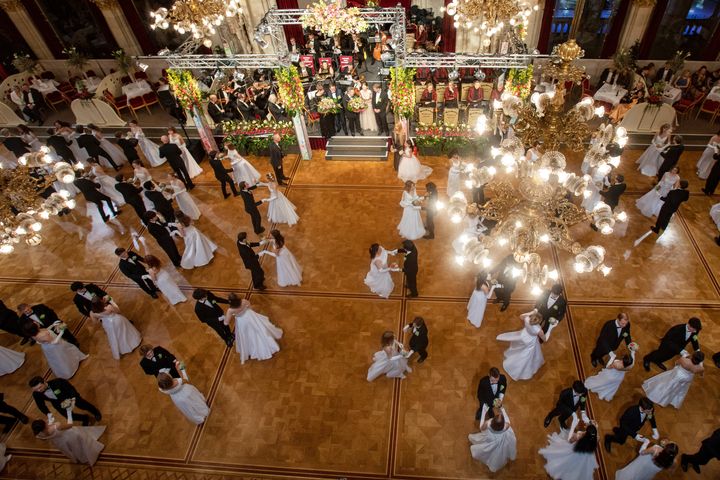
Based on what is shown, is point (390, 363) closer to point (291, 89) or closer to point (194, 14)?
point (291, 89)

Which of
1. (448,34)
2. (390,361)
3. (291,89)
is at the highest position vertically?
(291,89)

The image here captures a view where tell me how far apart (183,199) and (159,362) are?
13.8 ft

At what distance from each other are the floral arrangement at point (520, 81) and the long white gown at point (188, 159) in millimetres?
7340

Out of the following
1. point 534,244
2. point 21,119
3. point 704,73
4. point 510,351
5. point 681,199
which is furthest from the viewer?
point 21,119

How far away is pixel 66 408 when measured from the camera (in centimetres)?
557

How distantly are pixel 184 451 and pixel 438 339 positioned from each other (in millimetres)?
4004

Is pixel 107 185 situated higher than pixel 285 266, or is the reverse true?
pixel 107 185

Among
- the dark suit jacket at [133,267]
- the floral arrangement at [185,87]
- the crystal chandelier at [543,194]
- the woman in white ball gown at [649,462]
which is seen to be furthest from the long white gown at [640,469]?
the floral arrangement at [185,87]

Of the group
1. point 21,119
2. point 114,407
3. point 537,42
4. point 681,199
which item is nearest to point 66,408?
point 114,407

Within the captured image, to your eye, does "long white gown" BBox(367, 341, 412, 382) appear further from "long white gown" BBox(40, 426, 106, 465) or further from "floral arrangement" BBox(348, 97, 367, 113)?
"floral arrangement" BBox(348, 97, 367, 113)

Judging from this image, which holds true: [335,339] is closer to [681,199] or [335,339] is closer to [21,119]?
[681,199]

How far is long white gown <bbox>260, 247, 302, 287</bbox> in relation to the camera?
7.41 m

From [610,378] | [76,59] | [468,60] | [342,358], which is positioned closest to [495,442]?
[610,378]

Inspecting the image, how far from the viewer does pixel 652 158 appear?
936 centimetres
